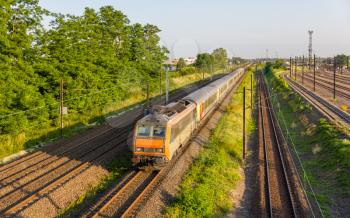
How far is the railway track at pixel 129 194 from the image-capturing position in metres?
13.7

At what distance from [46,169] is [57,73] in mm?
13770

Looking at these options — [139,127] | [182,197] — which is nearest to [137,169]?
[139,127]

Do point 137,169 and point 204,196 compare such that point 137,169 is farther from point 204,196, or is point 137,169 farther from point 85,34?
point 85,34

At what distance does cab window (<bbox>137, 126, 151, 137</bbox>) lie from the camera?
1784 centimetres

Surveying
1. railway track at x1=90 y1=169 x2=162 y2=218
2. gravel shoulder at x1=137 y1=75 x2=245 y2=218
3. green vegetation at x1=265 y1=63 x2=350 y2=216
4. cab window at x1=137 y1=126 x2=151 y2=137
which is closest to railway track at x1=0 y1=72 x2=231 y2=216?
railway track at x1=90 y1=169 x2=162 y2=218

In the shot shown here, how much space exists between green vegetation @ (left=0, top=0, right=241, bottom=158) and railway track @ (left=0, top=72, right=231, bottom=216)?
337 centimetres

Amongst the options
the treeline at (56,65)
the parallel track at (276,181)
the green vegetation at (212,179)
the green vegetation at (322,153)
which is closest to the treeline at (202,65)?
the treeline at (56,65)

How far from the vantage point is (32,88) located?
26.7 metres

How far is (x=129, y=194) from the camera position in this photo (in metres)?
15.5

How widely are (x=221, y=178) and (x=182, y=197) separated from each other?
452 centimetres

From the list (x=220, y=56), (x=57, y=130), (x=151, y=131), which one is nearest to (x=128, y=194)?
(x=151, y=131)

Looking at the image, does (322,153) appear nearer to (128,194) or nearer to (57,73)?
(128,194)

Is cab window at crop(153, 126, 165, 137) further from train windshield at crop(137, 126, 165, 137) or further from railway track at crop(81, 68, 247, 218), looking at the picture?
railway track at crop(81, 68, 247, 218)

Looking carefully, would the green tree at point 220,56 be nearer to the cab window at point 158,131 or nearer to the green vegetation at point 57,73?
the green vegetation at point 57,73
